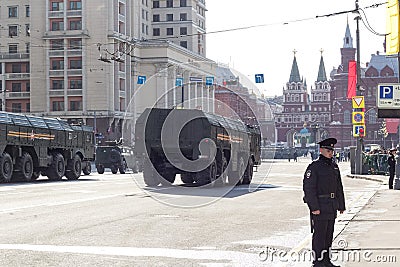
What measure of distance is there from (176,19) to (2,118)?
9002 centimetres

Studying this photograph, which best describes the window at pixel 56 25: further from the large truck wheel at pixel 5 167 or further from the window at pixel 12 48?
the large truck wheel at pixel 5 167

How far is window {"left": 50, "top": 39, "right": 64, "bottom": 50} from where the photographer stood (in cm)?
9438

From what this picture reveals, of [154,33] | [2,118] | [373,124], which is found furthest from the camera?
[373,124]

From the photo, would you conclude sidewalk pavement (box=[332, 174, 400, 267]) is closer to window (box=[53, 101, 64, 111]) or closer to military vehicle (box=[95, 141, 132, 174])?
military vehicle (box=[95, 141, 132, 174])

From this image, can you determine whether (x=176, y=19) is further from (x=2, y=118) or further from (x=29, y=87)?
(x=2, y=118)

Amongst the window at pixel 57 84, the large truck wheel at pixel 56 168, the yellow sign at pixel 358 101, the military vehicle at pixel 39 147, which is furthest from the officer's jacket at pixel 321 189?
the window at pixel 57 84

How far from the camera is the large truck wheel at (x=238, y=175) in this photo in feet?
102

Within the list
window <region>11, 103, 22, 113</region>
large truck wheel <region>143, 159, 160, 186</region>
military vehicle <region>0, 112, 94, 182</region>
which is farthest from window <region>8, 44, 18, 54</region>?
large truck wheel <region>143, 159, 160, 186</region>

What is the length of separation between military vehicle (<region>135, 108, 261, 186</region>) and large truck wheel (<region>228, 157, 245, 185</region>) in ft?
4.08

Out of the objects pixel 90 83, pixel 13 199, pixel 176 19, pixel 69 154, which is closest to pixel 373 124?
pixel 176 19

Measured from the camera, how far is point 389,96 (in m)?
27.3

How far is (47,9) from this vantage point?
3728 inches

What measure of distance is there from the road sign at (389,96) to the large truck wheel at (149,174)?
28.4ft

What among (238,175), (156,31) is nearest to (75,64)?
(156,31)
